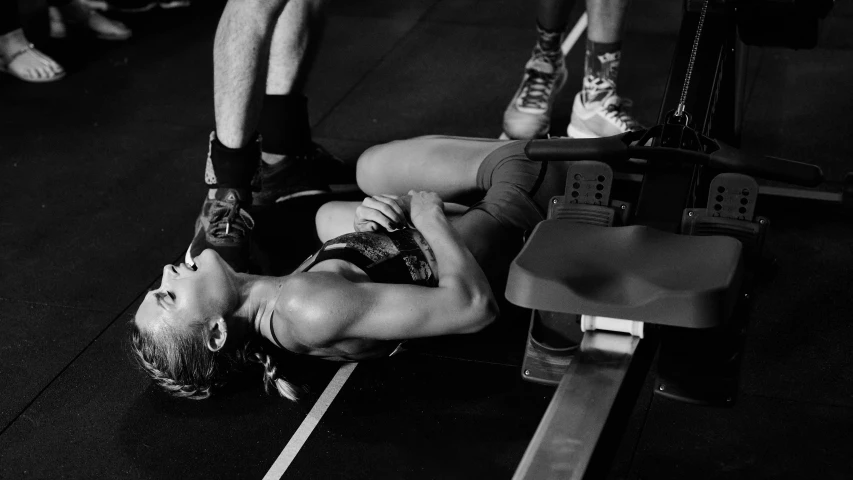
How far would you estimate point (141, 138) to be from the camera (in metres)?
3.41

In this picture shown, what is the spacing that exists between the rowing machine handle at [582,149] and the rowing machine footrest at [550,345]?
293mm

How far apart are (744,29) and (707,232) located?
3.07ft

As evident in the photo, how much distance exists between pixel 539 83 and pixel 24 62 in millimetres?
2182

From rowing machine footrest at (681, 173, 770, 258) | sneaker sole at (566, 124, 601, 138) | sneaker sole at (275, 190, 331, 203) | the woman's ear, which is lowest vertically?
sneaker sole at (275, 190, 331, 203)

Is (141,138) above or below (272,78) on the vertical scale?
below

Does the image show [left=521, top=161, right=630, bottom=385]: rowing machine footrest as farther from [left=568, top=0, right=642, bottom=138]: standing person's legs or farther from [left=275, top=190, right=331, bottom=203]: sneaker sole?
[left=568, top=0, right=642, bottom=138]: standing person's legs

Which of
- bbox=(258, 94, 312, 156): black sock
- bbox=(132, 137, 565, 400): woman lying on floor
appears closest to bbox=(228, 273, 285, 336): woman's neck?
bbox=(132, 137, 565, 400): woman lying on floor

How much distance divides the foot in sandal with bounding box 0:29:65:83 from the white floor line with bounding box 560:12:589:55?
2.16 metres

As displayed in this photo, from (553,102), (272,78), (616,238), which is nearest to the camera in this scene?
(616,238)

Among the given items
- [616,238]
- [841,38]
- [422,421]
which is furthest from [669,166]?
[841,38]

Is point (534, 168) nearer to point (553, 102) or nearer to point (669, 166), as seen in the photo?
point (669, 166)

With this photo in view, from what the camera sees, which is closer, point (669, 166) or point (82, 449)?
point (669, 166)

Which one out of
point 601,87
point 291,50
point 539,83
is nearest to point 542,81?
point 539,83

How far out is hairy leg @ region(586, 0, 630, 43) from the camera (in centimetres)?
296
